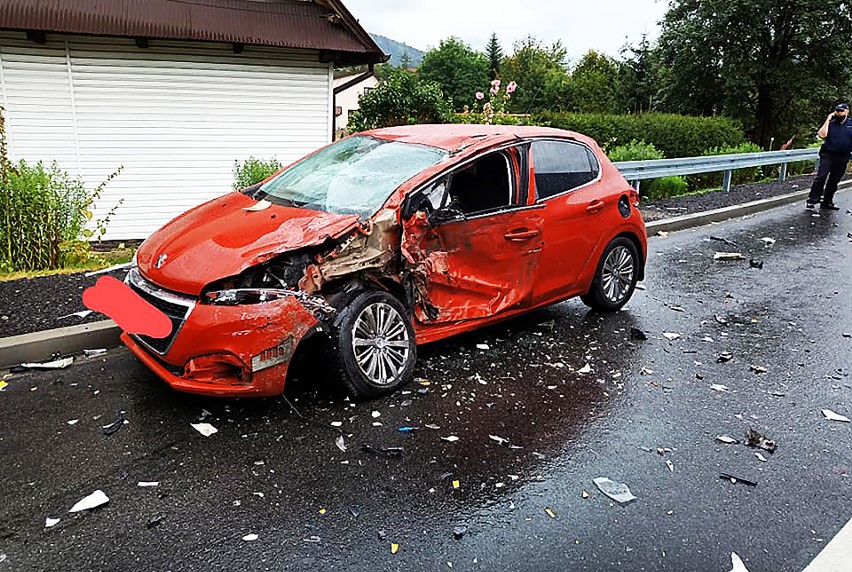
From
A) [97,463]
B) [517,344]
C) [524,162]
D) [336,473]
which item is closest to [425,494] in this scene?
[336,473]

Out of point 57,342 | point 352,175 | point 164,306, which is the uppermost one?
point 352,175

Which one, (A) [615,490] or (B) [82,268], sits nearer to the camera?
(A) [615,490]

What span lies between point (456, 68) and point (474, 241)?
321ft

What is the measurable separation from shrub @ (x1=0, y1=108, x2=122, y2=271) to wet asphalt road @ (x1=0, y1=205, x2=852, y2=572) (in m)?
2.52

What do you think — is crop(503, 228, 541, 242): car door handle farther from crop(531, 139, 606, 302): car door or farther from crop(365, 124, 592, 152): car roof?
crop(365, 124, 592, 152): car roof

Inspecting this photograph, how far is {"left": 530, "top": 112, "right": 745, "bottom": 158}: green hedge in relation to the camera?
1767 cm

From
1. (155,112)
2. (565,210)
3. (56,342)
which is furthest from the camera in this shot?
(155,112)

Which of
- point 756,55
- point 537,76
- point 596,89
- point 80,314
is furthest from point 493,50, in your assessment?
point 80,314

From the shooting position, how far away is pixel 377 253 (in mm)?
4258

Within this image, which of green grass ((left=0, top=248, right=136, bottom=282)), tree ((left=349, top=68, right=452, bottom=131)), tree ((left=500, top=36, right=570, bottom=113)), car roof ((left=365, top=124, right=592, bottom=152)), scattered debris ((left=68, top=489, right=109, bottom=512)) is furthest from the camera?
tree ((left=500, top=36, right=570, bottom=113))

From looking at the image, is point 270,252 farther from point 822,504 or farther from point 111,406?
point 822,504

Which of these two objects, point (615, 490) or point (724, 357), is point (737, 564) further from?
point (724, 357)

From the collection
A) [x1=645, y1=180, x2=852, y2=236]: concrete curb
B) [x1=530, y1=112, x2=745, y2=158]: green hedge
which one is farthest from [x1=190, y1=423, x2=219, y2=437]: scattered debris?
[x1=530, y1=112, x2=745, y2=158]: green hedge

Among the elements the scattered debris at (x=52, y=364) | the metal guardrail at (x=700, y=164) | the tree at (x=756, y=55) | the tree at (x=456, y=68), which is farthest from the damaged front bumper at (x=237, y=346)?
the tree at (x=456, y=68)
